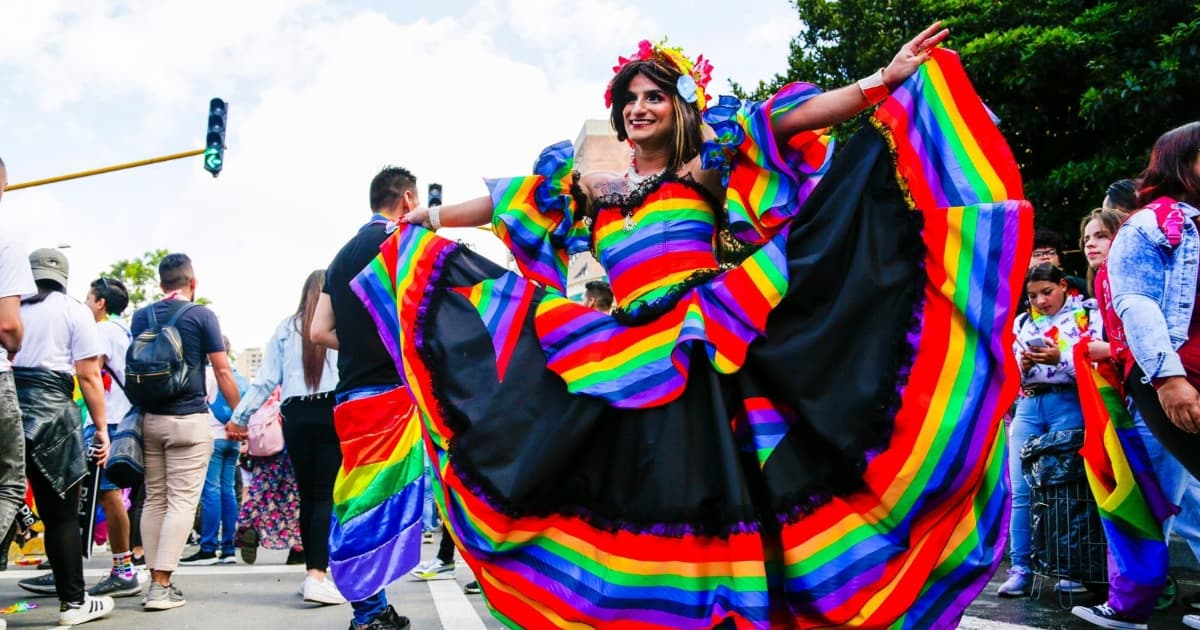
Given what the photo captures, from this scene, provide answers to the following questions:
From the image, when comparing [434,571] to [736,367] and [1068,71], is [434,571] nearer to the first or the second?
[736,367]

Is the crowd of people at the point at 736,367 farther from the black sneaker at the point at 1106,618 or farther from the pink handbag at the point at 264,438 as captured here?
the pink handbag at the point at 264,438

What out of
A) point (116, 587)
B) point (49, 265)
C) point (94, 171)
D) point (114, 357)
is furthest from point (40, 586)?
point (94, 171)

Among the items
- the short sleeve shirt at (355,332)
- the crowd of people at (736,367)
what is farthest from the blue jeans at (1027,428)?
the short sleeve shirt at (355,332)

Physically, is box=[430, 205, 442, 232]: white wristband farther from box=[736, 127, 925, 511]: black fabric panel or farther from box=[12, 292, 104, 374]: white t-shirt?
box=[12, 292, 104, 374]: white t-shirt

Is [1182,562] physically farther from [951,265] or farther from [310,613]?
[310,613]

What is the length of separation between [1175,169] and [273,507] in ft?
22.1

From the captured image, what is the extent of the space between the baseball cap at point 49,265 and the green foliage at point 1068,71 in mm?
9568

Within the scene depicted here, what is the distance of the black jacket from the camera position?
4.64 metres

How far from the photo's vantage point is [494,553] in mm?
2986

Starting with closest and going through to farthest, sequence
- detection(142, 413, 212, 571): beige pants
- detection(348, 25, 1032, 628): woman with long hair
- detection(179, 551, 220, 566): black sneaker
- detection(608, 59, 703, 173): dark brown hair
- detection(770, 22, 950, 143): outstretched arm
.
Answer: detection(348, 25, 1032, 628): woman with long hair
detection(770, 22, 950, 143): outstretched arm
detection(608, 59, 703, 173): dark brown hair
detection(142, 413, 212, 571): beige pants
detection(179, 551, 220, 566): black sneaker

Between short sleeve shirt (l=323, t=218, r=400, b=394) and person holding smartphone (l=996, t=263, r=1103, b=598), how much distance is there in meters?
3.30

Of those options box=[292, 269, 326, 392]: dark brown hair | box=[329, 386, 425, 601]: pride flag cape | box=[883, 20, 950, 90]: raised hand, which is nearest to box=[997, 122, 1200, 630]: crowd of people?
box=[883, 20, 950, 90]: raised hand

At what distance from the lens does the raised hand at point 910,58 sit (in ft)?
10.2

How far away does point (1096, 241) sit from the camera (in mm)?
4875
